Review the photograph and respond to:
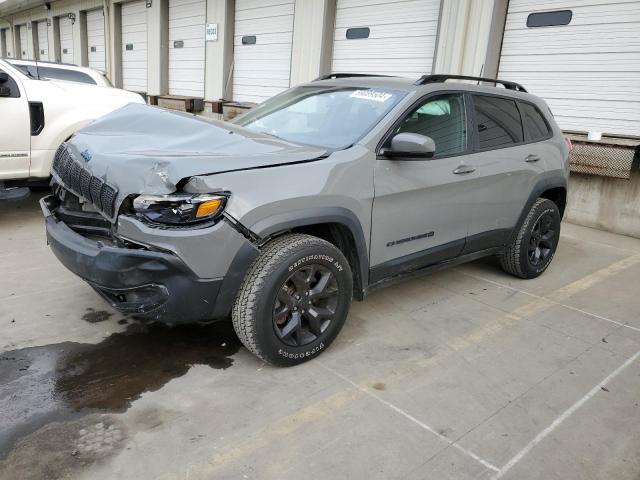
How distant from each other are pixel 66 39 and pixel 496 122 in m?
21.6

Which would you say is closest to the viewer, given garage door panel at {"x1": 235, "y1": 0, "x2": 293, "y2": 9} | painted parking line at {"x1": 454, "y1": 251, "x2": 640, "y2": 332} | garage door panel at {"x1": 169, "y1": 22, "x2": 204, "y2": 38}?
painted parking line at {"x1": 454, "y1": 251, "x2": 640, "y2": 332}

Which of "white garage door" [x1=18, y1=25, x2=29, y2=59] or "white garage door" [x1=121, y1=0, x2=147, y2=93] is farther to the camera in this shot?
"white garage door" [x1=18, y1=25, x2=29, y2=59]

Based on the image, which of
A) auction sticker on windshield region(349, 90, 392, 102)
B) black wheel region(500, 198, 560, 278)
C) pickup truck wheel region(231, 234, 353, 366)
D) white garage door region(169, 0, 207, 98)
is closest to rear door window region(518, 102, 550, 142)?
black wheel region(500, 198, 560, 278)

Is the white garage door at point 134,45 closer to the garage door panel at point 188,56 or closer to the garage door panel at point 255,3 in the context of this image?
the garage door panel at point 188,56

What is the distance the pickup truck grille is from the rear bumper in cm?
23

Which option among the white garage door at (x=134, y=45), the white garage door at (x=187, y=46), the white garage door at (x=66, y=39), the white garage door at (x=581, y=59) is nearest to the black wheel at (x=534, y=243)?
the white garage door at (x=581, y=59)

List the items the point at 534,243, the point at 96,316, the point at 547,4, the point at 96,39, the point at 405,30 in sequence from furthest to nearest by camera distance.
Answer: the point at 96,39, the point at 405,30, the point at 547,4, the point at 534,243, the point at 96,316

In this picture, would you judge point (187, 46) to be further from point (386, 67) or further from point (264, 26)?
point (386, 67)

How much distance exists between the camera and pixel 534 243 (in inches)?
191

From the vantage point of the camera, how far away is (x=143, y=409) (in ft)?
8.81

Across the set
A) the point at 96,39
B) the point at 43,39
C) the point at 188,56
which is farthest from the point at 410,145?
the point at 43,39

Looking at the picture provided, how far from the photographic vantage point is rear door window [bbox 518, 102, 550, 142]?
4547 millimetres

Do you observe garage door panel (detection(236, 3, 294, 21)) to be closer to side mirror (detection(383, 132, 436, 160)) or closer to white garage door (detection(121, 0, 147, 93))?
white garage door (detection(121, 0, 147, 93))

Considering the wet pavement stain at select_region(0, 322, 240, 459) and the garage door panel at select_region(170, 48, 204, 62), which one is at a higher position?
the garage door panel at select_region(170, 48, 204, 62)
